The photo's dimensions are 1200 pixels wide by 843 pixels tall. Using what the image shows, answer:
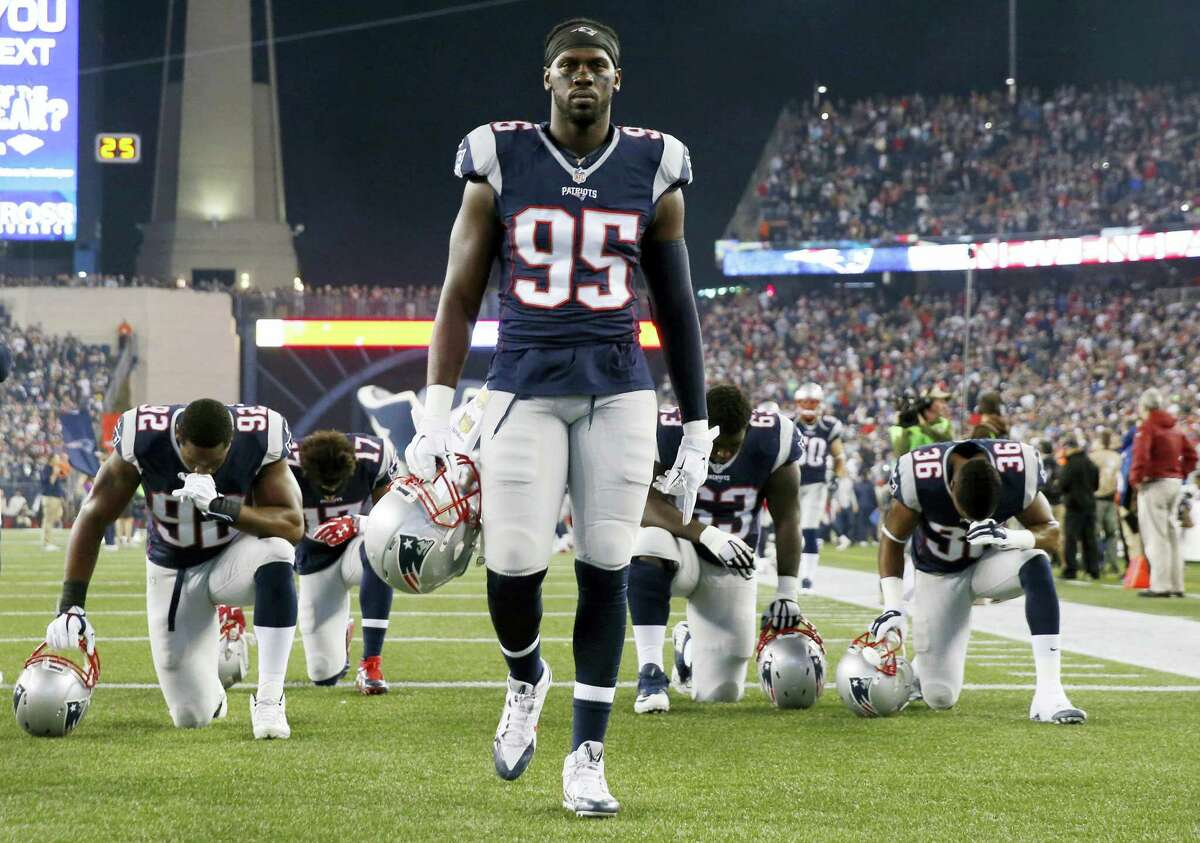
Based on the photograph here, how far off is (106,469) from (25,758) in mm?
1035

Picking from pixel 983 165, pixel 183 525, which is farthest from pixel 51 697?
pixel 983 165

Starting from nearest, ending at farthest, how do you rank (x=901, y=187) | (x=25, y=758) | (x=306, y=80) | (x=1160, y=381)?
1. (x=25, y=758)
2. (x=1160, y=381)
3. (x=901, y=187)
4. (x=306, y=80)

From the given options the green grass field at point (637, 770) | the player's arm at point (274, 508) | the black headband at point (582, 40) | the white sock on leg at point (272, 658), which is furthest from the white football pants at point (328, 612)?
the black headband at point (582, 40)

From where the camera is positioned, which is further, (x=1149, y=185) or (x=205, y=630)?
(x=1149, y=185)

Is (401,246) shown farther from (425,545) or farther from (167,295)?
(425,545)

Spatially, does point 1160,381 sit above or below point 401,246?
below

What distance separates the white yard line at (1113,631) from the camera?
710cm

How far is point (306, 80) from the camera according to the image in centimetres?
4016

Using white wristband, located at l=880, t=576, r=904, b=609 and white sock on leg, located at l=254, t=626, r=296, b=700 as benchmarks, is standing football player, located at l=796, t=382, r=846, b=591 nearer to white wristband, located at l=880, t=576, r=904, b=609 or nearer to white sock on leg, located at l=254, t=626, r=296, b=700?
white wristband, located at l=880, t=576, r=904, b=609

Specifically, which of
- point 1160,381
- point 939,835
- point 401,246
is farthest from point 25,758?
point 401,246

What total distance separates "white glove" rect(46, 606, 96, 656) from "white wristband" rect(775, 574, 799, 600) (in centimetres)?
234

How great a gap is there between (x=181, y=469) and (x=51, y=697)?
83cm

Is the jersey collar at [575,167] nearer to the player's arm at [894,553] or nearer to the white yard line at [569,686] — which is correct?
the player's arm at [894,553]

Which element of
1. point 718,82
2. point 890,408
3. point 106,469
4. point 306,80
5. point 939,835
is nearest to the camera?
point 939,835
